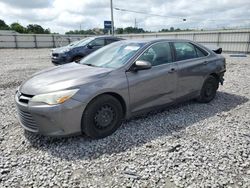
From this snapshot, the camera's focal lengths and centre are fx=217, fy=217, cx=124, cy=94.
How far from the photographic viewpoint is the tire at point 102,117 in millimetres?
3188

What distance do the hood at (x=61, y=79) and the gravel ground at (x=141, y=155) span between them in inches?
32.2

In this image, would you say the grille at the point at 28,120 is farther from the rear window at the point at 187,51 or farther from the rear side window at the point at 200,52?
the rear side window at the point at 200,52

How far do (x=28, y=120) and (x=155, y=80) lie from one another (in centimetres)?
217

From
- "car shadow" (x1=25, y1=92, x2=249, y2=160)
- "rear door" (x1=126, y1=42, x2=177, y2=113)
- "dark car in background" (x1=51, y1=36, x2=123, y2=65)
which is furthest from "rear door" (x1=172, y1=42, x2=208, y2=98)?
"dark car in background" (x1=51, y1=36, x2=123, y2=65)

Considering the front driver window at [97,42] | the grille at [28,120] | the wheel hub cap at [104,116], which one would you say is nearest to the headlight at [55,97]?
the grille at [28,120]

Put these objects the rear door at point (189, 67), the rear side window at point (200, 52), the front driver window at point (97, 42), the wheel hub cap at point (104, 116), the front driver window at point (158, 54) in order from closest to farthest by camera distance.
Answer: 1. the wheel hub cap at point (104, 116)
2. the front driver window at point (158, 54)
3. the rear door at point (189, 67)
4. the rear side window at point (200, 52)
5. the front driver window at point (97, 42)

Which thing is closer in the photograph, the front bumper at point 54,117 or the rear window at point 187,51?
the front bumper at point 54,117

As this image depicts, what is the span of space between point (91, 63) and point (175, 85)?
5.52ft

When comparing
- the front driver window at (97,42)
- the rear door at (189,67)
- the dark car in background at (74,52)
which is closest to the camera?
the rear door at (189,67)

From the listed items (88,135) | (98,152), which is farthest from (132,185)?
(88,135)

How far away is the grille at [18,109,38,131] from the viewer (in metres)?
3.08

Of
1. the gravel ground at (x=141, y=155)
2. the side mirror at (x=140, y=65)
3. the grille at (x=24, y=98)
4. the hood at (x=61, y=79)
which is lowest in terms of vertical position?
the gravel ground at (x=141, y=155)

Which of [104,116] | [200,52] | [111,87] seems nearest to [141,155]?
[104,116]

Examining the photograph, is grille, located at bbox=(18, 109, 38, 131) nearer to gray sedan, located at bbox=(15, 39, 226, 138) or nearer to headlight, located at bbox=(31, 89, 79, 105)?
gray sedan, located at bbox=(15, 39, 226, 138)
